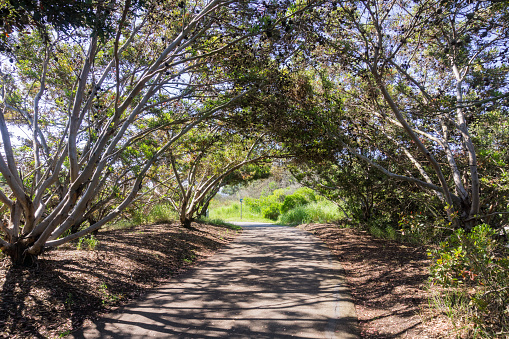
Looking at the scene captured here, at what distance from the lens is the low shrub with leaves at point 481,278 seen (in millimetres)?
3514

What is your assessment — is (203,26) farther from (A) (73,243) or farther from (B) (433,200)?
(B) (433,200)

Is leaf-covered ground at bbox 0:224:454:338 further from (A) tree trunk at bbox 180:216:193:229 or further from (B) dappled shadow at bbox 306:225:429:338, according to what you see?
(A) tree trunk at bbox 180:216:193:229

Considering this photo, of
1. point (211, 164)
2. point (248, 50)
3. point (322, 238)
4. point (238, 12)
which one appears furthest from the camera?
point (211, 164)

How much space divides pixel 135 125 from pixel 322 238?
904cm

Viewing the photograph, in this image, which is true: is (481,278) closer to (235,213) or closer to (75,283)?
(75,283)

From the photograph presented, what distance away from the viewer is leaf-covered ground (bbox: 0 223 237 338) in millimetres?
4293

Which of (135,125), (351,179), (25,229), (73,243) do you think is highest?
(135,125)

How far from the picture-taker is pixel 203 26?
740cm

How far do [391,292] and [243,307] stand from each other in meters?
2.65

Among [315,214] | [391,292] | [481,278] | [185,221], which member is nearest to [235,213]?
[315,214]

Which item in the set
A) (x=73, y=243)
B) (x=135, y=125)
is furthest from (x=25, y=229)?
(x=135, y=125)

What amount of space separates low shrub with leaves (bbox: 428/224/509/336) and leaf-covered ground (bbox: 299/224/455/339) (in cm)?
38

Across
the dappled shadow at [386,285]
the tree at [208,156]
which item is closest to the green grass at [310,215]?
the tree at [208,156]

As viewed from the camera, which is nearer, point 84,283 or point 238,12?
point 84,283
